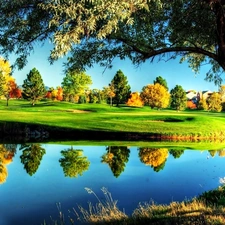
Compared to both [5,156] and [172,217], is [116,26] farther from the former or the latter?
[5,156]

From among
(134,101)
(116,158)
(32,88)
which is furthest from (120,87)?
(116,158)

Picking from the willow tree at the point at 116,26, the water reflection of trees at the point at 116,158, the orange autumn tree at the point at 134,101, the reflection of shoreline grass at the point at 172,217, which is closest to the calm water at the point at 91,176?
the water reflection of trees at the point at 116,158

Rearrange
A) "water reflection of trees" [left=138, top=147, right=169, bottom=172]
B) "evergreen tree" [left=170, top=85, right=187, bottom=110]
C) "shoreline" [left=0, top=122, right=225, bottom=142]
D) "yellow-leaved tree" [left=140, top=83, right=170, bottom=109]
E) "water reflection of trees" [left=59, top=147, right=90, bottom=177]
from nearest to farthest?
"water reflection of trees" [left=59, top=147, right=90, bottom=177] < "water reflection of trees" [left=138, top=147, right=169, bottom=172] < "shoreline" [left=0, top=122, right=225, bottom=142] < "yellow-leaved tree" [left=140, top=83, right=170, bottom=109] < "evergreen tree" [left=170, top=85, right=187, bottom=110]

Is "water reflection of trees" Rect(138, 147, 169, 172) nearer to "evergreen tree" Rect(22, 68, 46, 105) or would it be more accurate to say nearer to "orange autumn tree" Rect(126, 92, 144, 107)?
"evergreen tree" Rect(22, 68, 46, 105)

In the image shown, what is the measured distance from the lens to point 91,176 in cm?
1983

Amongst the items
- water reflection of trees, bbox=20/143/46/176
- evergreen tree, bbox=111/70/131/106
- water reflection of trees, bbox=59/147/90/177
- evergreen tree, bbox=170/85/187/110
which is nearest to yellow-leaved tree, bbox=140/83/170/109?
evergreen tree, bbox=111/70/131/106

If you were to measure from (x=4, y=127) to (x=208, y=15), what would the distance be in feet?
102

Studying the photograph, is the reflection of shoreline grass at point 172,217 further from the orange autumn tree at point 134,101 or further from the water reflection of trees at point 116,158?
the orange autumn tree at point 134,101

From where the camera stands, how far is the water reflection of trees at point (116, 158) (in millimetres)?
22633

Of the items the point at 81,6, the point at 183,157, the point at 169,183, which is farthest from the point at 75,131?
the point at 81,6

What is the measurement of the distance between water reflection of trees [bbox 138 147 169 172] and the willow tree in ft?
39.3

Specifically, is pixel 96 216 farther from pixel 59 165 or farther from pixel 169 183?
pixel 59 165

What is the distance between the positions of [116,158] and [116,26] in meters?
19.7

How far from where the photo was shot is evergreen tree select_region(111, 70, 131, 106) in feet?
311
